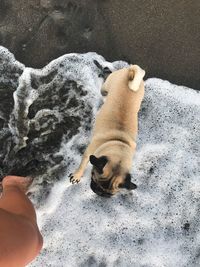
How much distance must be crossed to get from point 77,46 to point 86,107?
0.64m

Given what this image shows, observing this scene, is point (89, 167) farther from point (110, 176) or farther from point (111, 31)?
point (111, 31)

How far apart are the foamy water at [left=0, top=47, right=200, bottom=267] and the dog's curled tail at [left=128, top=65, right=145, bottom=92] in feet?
2.73

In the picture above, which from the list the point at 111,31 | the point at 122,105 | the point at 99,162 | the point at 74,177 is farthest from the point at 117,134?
the point at 111,31

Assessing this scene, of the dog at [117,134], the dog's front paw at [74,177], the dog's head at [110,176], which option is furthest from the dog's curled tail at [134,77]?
the dog's front paw at [74,177]

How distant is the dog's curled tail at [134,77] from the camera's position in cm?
365

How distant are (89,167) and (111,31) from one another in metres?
1.42

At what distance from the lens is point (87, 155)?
397 centimetres

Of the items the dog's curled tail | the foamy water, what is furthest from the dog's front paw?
the dog's curled tail

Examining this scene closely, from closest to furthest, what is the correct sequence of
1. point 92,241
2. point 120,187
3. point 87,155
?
1. point 120,187
2. point 87,155
3. point 92,241

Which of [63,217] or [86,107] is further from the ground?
[86,107]

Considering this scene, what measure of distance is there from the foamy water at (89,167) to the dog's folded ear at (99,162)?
3.14ft

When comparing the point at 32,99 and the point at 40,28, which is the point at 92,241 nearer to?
the point at 32,99

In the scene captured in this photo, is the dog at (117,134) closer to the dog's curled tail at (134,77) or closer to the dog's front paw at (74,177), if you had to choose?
the dog's curled tail at (134,77)

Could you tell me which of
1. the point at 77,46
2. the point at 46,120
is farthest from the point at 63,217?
the point at 77,46
